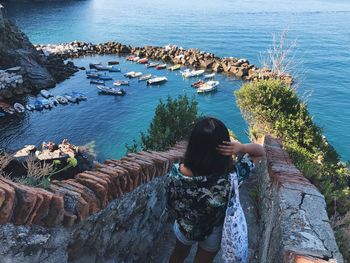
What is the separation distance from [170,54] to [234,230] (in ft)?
186

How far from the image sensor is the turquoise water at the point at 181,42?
116 feet

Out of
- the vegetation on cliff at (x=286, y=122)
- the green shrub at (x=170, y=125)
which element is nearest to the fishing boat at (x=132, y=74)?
the vegetation on cliff at (x=286, y=122)

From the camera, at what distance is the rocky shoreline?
5261 centimetres

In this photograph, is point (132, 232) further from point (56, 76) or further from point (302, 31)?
point (302, 31)

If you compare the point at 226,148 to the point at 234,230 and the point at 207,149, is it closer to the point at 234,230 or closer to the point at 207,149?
the point at 207,149

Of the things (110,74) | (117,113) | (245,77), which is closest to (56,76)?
(110,74)

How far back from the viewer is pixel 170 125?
10.1 meters

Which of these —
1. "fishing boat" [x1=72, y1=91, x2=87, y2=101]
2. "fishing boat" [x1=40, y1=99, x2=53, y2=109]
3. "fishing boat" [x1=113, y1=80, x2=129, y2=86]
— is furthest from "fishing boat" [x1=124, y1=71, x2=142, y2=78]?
"fishing boat" [x1=40, y1=99, x2=53, y2=109]

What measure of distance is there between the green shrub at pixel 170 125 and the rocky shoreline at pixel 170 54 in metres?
40.7

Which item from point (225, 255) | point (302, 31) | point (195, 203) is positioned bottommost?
point (302, 31)

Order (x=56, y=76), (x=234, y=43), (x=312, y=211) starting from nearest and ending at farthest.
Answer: (x=312, y=211)
(x=56, y=76)
(x=234, y=43)

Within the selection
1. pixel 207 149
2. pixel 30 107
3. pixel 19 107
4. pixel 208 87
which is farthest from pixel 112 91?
pixel 207 149

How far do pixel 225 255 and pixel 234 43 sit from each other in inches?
2695

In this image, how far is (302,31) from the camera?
81.2 m
